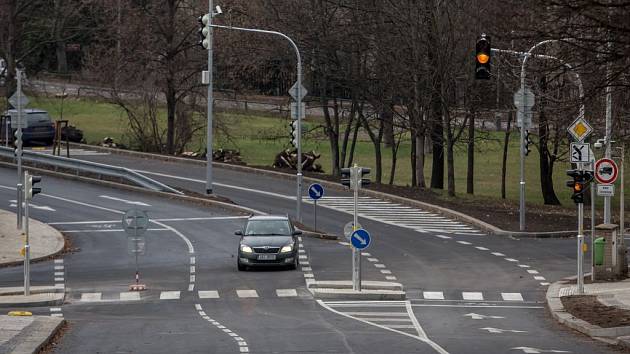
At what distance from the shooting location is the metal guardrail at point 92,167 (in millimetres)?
49750

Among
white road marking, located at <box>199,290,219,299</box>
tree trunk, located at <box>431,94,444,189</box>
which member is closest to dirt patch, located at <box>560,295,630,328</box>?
white road marking, located at <box>199,290,219,299</box>

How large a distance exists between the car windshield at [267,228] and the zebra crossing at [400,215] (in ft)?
28.4

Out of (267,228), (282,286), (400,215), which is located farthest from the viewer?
(400,215)

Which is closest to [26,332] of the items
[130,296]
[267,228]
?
[130,296]

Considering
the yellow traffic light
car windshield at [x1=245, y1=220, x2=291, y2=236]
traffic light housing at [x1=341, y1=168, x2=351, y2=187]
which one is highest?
the yellow traffic light

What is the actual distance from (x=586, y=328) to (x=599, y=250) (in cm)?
902

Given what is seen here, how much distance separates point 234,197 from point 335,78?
32.7 ft

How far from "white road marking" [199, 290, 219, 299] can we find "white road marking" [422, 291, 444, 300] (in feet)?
16.7

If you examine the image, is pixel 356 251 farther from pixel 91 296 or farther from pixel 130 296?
pixel 91 296

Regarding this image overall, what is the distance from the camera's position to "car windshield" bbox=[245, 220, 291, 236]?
34344mm

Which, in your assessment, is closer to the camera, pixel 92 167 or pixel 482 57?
pixel 482 57

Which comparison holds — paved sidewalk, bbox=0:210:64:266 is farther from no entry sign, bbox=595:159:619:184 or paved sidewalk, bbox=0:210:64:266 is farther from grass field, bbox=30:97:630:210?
grass field, bbox=30:97:630:210

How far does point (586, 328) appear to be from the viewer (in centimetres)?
2284

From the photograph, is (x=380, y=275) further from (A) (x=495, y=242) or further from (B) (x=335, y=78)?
(B) (x=335, y=78)
